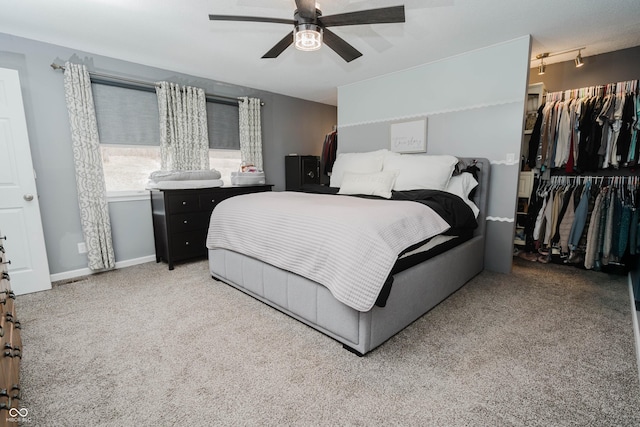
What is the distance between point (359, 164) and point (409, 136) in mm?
797

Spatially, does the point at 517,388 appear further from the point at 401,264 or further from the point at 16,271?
the point at 16,271

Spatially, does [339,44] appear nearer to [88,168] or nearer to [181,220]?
[181,220]

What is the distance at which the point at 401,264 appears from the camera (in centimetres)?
186

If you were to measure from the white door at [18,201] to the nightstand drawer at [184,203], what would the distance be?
44.6 inches

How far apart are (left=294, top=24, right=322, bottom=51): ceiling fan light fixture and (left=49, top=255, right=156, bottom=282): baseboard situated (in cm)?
309

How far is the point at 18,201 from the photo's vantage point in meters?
2.63

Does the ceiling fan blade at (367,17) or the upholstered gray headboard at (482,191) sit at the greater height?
the ceiling fan blade at (367,17)

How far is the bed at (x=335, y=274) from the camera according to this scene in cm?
163

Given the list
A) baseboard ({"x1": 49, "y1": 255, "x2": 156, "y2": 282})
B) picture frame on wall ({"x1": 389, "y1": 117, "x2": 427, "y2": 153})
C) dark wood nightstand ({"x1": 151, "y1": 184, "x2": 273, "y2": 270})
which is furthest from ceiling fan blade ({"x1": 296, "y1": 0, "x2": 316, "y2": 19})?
baseboard ({"x1": 49, "y1": 255, "x2": 156, "y2": 282})

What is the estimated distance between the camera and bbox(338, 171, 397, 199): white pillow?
285 centimetres

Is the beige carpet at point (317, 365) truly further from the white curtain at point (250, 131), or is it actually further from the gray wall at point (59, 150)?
the white curtain at point (250, 131)

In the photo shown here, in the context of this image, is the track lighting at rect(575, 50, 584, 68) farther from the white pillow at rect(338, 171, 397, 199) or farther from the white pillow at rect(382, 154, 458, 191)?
the white pillow at rect(338, 171, 397, 199)

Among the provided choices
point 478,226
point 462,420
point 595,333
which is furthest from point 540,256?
point 462,420

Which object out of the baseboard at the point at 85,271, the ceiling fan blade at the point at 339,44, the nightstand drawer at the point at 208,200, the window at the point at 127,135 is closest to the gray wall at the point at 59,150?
the baseboard at the point at 85,271
